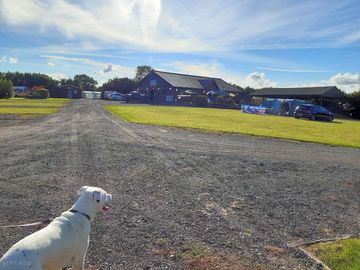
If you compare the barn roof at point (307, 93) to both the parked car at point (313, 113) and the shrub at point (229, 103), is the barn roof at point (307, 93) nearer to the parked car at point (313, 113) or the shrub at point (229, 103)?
the shrub at point (229, 103)

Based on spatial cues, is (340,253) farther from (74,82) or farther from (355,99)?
(74,82)

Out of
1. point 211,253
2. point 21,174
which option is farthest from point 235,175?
point 21,174

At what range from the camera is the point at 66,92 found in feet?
330

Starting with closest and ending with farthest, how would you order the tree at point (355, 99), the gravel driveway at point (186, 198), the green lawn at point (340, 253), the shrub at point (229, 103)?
the green lawn at point (340, 253), the gravel driveway at point (186, 198), the tree at point (355, 99), the shrub at point (229, 103)

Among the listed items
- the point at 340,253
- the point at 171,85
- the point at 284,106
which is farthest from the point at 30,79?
the point at 340,253

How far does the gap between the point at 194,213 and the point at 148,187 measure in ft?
6.40

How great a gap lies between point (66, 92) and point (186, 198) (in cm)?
9960

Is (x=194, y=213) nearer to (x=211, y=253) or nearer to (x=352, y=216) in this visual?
(x=211, y=253)

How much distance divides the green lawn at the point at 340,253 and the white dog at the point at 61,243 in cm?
333

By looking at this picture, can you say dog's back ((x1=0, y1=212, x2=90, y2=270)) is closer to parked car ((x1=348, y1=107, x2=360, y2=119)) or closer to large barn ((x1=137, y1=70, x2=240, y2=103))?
parked car ((x1=348, y1=107, x2=360, y2=119))

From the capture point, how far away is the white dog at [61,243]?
334 cm

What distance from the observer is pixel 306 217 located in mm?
6961

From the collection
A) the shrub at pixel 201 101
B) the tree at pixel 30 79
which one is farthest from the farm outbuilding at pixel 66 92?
the shrub at pixel 201 101

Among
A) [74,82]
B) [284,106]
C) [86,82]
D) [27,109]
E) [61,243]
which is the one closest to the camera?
[61,243]
